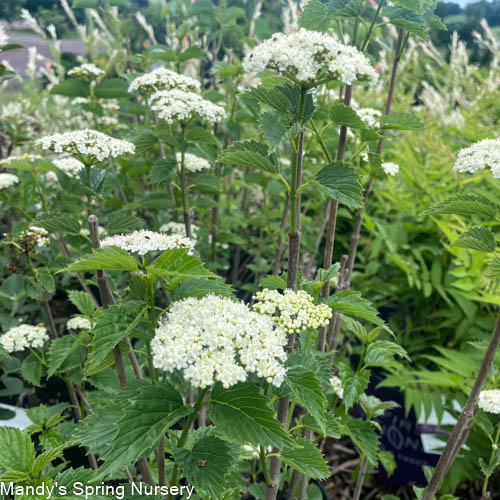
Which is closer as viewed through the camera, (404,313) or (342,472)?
(342,472)

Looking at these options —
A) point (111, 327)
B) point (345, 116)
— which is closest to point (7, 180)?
point (111, 327)

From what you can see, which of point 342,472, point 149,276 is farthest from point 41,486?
point 342,472

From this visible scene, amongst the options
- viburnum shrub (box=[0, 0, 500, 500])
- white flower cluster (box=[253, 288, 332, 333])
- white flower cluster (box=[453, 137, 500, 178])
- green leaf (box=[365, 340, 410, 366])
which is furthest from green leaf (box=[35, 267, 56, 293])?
white flower cluster (box=[453, 137, 500, 178])

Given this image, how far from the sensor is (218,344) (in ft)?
2.17

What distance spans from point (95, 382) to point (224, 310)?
0.64m

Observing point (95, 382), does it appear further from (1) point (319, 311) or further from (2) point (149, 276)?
(1) point (319, 311)

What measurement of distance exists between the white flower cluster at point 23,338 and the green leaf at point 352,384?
2.91ft

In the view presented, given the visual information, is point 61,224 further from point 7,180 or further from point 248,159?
point 7,180

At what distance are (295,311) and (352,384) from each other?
16.2 inches

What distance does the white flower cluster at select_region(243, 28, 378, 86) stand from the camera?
74 centimetres

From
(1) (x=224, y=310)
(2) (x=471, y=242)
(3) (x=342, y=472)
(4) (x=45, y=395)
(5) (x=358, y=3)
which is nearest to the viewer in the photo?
(1) (x=224, y=310)

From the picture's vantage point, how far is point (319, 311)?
2.53 ft

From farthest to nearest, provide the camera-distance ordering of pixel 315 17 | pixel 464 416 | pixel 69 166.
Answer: pixel 69 166
pixel 315 17
pixel 464 416

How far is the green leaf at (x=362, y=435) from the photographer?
1146 millimetres
